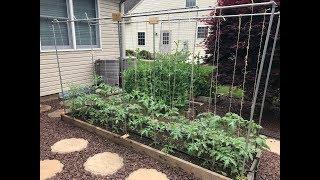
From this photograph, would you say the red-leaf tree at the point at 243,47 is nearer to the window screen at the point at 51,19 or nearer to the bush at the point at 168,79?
the bush at the point at 168,79

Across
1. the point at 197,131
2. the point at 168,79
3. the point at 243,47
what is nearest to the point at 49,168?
the point at 197,131

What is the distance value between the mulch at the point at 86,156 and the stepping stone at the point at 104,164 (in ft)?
0.20

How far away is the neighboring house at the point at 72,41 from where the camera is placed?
575cm

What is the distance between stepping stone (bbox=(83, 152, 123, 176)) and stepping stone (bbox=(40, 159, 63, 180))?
330 millimetres

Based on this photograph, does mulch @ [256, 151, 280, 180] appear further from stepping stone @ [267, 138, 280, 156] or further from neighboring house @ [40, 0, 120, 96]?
neighboring house @ [40, 0, 120, 96]

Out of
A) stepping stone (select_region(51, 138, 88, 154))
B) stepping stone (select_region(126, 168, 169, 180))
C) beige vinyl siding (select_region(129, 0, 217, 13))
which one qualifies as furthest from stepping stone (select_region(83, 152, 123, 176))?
beige vinyl siding (select_region(129, 0, 217, 13))

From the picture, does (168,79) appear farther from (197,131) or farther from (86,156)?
(86,156)

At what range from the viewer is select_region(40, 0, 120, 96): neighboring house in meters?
5.75

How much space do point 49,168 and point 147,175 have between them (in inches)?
49.1

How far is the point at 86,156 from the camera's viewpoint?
3162 mm
